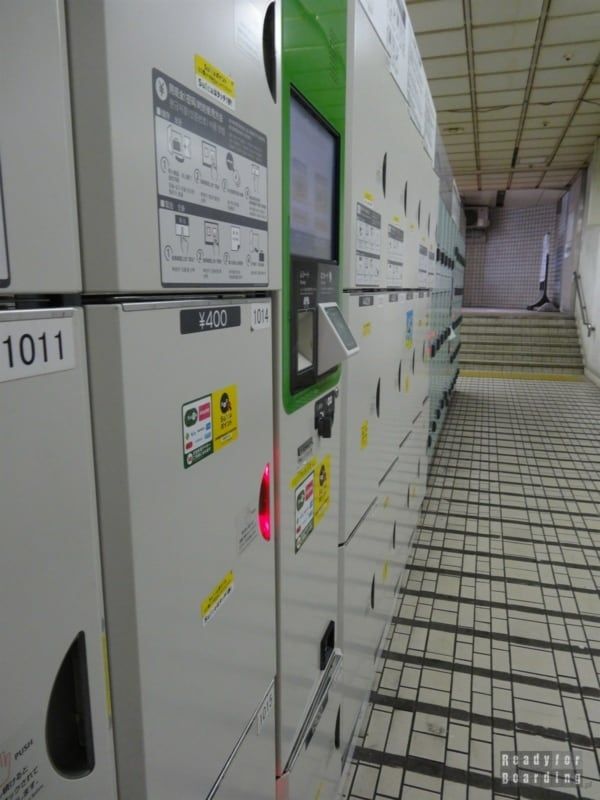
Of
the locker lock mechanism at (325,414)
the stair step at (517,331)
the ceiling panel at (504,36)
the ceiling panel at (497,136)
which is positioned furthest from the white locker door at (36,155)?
the stair step at (517,331)

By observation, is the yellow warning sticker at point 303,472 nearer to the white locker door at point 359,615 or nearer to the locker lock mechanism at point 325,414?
the locker lock mechanism at point 325,414

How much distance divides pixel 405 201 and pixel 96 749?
2270mm

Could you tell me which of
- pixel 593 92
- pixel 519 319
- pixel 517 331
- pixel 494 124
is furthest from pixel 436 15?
pixel 519 319

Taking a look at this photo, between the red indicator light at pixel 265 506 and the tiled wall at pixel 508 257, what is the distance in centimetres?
1655

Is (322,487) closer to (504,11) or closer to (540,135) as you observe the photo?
(504,11)

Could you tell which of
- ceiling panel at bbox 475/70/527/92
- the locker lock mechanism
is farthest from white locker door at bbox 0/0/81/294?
ceiling panel at bbox 475/70/527/92

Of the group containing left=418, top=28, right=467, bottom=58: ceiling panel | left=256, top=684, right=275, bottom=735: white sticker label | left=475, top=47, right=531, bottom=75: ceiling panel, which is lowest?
left=256, top=684, right=275, bottom=735: white sticker label

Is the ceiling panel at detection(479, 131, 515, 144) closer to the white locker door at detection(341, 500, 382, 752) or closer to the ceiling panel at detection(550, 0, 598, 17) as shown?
the ceiling panel at detection(550, 0, 598, 17)

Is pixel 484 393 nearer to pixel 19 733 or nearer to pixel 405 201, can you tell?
pixel 405 201

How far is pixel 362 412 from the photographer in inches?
72.8

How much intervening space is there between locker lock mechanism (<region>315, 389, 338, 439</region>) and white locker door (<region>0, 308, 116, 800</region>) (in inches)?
31.7

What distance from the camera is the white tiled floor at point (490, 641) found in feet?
6.43

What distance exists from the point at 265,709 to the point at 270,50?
1219 mm

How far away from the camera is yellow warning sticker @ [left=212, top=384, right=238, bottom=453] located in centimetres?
85
